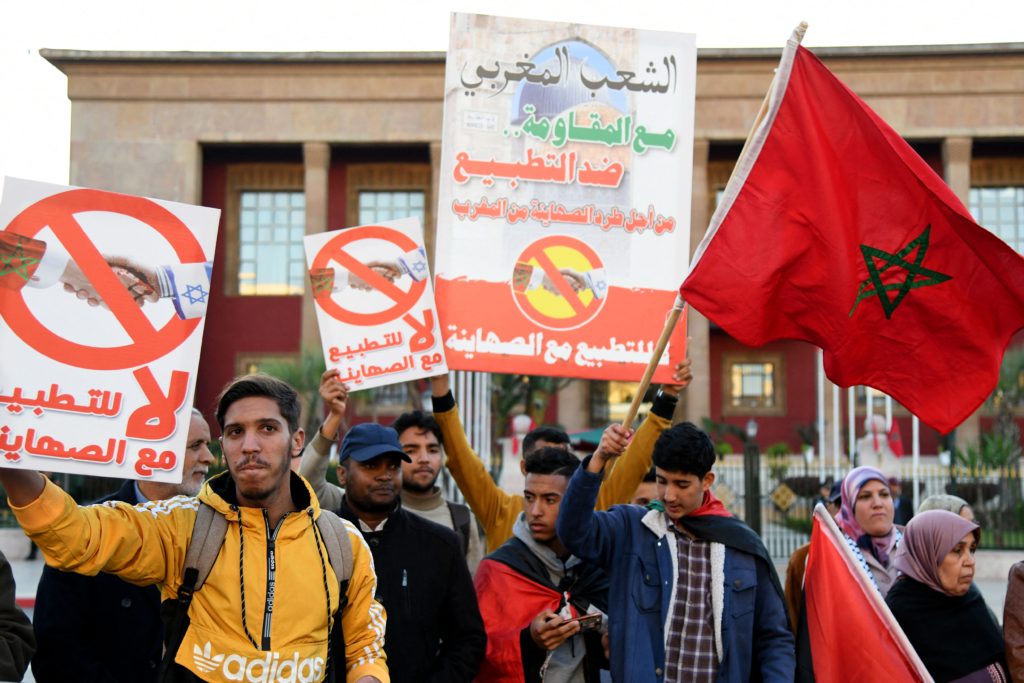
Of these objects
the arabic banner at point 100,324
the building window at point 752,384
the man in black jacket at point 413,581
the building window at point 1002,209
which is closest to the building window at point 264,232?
the building window at point 752,384

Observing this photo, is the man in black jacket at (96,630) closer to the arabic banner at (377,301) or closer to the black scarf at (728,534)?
the arabic banner at (377,301)

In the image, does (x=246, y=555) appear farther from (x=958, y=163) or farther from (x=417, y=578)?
(x=958, y=163)

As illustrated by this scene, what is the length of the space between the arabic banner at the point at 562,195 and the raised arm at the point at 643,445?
249mm

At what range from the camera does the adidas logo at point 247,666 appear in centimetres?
277

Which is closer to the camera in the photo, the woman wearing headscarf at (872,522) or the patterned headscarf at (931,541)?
the patterned headscarf at (931,541)

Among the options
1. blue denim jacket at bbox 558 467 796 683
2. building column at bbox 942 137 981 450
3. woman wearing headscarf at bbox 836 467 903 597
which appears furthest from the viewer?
building column at bbox 942 137 981 450

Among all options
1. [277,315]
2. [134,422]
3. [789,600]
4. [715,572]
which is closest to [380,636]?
[134,422]

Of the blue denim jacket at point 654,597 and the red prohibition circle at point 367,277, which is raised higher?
the red prohibition circle at point 367,277

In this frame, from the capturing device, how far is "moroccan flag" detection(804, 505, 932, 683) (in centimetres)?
402

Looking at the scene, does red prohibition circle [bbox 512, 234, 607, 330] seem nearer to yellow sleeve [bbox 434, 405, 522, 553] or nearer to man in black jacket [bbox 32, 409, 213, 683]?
yellow sleeve [bbox 434, 405, 522, 553]

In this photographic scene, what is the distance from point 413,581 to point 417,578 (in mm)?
17

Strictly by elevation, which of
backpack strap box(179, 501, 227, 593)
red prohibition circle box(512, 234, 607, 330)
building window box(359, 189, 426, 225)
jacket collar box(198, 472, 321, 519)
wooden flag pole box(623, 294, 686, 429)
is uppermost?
building window box(359, 189, 426, 225)

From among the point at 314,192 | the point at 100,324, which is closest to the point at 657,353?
the point at 100,324

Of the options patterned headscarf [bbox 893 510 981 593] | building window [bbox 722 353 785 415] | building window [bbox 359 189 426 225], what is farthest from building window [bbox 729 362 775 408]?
patterned headscarf [bbox 893 510 981 593]
